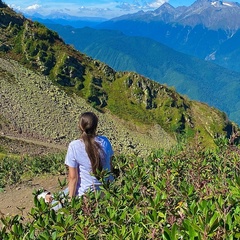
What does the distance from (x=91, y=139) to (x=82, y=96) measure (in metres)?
54.4

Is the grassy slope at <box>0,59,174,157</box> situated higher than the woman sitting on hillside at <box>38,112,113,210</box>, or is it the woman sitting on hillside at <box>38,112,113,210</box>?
the woman sitting on hillside at <box>38,112,113,210</box>

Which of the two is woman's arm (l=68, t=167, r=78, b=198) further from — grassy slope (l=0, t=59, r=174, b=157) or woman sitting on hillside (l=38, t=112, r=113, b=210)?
grassy slope (l=0, t=59, r=174, b=157)

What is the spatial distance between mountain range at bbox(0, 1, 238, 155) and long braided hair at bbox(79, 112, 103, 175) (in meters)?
41.9

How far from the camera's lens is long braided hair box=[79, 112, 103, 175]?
7570mm

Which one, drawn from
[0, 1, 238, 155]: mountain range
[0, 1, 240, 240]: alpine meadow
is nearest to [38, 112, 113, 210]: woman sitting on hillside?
[0, 1, 240, 240]: alpine meadow

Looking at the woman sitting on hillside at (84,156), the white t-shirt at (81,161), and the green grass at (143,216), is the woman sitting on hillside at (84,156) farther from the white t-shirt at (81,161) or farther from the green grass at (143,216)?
the green grass at (143,216)

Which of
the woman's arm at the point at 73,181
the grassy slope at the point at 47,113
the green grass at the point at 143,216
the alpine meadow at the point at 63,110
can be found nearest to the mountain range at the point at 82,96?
the grassy slope at the point at 47,113

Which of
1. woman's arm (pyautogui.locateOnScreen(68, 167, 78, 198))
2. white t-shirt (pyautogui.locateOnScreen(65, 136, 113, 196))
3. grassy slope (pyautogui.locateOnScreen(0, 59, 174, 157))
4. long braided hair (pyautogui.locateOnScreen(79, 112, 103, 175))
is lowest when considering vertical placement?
grassy slope (pyautogui.locateOnScreen(0, 59, 174, 157))

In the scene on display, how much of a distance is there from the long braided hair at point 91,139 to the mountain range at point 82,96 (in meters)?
41.9

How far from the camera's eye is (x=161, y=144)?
57.2m

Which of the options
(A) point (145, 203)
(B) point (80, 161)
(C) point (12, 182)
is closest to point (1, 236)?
(A) point (145, 203)

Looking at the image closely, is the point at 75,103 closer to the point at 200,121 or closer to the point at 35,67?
the point at 35,67

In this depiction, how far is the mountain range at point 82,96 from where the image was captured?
52.8 m

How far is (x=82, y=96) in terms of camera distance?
203 ft
